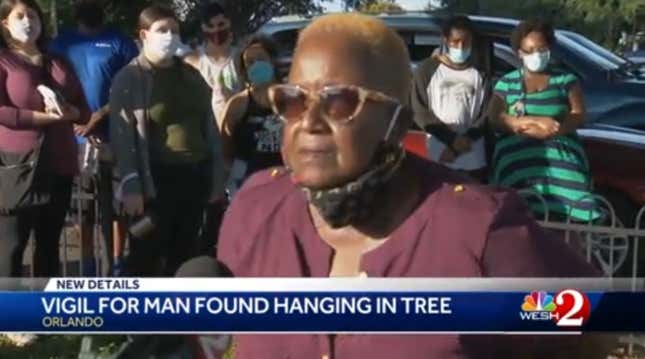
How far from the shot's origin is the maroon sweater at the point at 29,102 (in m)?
3.91

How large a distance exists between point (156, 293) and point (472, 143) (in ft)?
4.37

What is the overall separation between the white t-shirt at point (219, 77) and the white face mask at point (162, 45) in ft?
0.31

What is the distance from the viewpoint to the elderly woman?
4.98 feet

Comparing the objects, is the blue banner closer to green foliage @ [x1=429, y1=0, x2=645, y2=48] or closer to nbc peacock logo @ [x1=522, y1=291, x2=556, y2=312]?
nbc peacock logo @ [x1=522, y1=291, x2=556, y2=312]

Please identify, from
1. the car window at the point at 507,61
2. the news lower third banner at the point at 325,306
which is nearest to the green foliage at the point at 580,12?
the car window at the point at 507,61

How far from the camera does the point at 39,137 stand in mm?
3998

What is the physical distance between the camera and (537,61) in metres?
3.78

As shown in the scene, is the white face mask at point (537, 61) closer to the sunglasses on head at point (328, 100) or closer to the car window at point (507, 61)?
the car window at point (507, 61)

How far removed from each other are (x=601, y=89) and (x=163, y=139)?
52.9 inches

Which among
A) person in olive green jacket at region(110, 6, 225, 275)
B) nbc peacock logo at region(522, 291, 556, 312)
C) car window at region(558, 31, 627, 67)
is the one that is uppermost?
car window at region(558, 31, 627, 67)

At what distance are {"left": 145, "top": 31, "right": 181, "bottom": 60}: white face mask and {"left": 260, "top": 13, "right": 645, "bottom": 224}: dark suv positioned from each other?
0.61 m

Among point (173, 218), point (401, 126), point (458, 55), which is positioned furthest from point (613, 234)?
point (401, 126)

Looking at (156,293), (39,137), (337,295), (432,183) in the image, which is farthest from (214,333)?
(39,137)

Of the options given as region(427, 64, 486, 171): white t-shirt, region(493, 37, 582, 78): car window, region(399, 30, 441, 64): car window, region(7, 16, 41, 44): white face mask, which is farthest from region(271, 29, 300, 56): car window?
region(7, 16, 41, 44): white face mask
